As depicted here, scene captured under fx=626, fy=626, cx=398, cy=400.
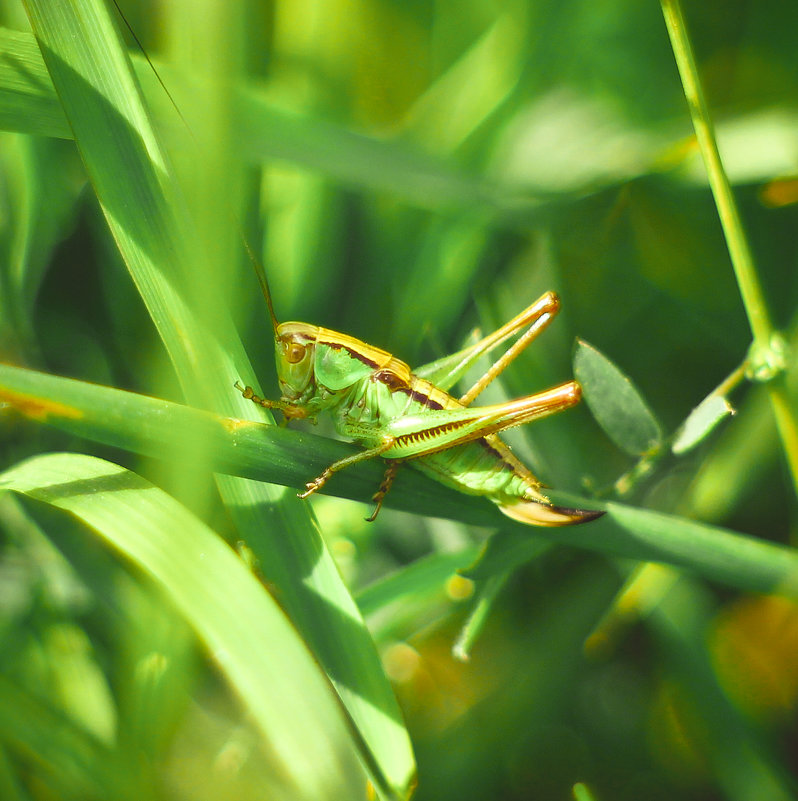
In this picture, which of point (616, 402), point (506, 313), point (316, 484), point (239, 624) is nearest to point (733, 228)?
point (616, 402)

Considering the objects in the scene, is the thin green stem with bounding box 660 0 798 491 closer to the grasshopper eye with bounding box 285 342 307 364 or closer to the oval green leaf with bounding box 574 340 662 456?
the oval green leaf with bounding box 574 340 662 456

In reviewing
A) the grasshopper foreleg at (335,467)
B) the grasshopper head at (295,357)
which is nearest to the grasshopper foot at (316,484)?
the grasshopper foreleg at (335,467)

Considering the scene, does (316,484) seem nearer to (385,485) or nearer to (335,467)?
(335,467)

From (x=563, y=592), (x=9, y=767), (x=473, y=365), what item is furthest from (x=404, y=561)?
(x=9, y=767)

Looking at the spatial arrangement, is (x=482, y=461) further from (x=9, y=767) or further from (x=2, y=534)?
(x=2, y=534)

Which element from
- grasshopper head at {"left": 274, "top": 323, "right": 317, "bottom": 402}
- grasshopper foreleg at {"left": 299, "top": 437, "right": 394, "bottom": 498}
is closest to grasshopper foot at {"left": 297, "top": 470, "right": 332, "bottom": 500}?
grasshopper foreleg at {"left": 299, "top": 437, "right": 394, "bottom": 498}
